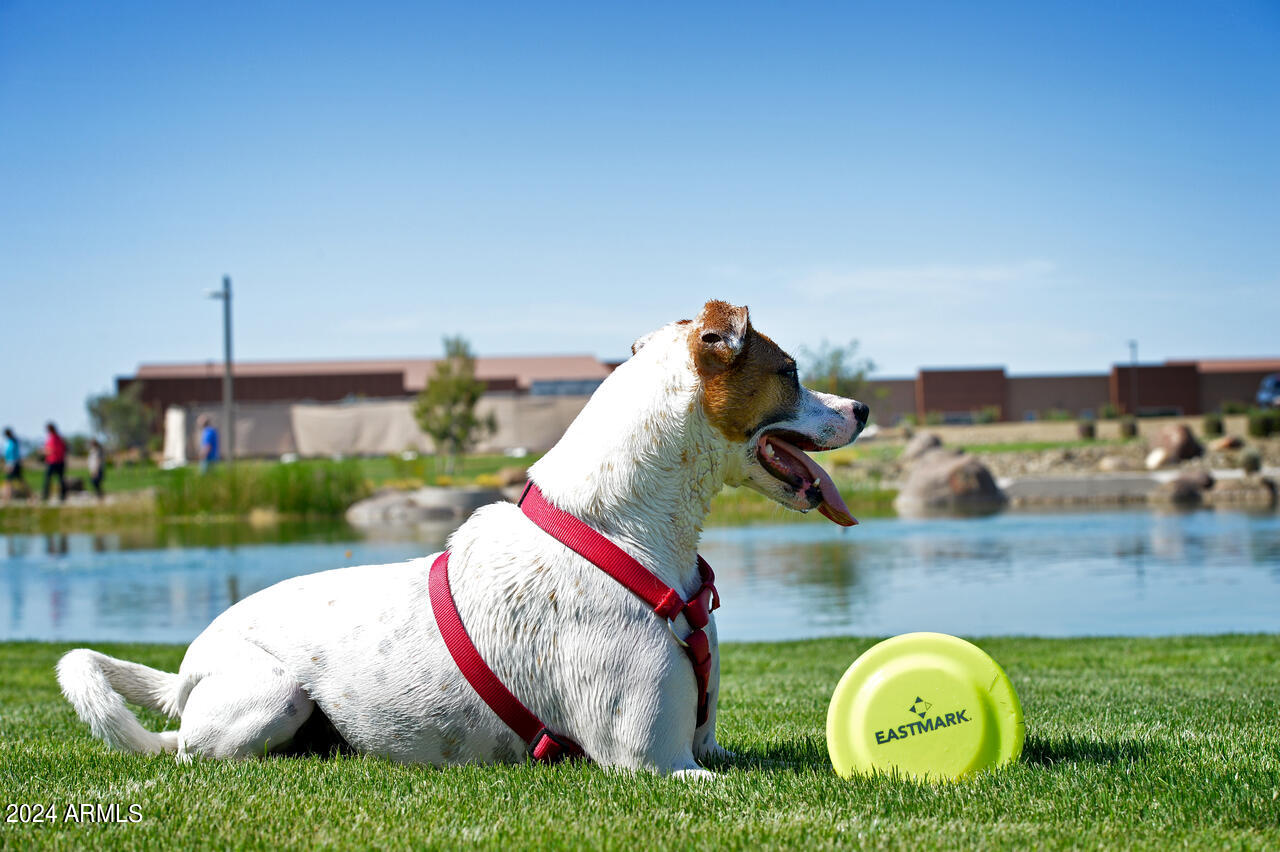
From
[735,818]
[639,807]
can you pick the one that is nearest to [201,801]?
[639,807]

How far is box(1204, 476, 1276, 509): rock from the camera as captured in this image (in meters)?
30.0

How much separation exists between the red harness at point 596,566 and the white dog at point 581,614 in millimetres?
25

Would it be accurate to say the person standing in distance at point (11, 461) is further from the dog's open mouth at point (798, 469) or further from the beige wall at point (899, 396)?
the beige wall at point (899, 396)

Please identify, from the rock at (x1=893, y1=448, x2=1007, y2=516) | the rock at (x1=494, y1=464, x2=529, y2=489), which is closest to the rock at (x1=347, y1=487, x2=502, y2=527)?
the rock at (x1=494, y1=464, x2=529, y2=489)

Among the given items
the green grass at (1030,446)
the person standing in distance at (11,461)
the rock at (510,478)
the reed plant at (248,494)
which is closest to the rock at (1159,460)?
the green grass at (1030,446)

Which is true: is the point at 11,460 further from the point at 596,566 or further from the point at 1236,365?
the point at 1236,365

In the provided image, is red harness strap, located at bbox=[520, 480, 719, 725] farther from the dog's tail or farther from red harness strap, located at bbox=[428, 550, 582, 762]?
the dog's tail

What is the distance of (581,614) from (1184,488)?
102ft

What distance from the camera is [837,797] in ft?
12.5

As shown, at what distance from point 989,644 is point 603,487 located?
651 centimetres

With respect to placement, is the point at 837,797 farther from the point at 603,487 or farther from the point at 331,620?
the point at 331,620

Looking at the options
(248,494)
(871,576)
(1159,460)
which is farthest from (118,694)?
(1159,460)

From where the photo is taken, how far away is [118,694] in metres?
4.52

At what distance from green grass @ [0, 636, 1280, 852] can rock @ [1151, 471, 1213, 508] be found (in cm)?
2810
